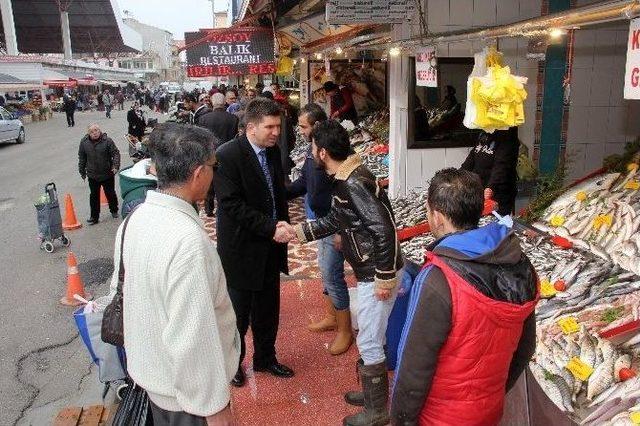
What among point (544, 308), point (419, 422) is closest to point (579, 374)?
point (544, 308)

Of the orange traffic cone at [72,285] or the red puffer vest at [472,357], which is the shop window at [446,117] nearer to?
the orange traffic cone at [72,285]

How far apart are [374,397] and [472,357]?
5.55ft

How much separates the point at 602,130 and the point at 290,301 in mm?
5752

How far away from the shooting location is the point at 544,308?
4426mm

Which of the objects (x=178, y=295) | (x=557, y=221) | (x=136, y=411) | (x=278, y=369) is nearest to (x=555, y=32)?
(x=557, y=221)

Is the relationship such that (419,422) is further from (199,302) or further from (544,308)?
(544,308)

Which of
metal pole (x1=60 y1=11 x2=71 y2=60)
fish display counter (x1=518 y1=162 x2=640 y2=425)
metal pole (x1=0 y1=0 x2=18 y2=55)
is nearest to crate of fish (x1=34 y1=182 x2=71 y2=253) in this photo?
fish display counter (x1=518 y1=162 x2=640 y2=425)

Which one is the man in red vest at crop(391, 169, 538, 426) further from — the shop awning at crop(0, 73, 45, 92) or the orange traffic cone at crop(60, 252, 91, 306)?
the shop awning at crop(0, 73, 45, 92)

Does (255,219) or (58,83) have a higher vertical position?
(58,83)

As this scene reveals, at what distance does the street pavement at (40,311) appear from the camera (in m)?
4.77

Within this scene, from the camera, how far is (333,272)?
4.79m

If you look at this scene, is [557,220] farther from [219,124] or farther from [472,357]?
[219,124]

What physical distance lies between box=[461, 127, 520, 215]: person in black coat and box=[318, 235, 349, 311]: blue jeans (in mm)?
2084

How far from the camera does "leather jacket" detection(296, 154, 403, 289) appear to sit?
3.52 meters
